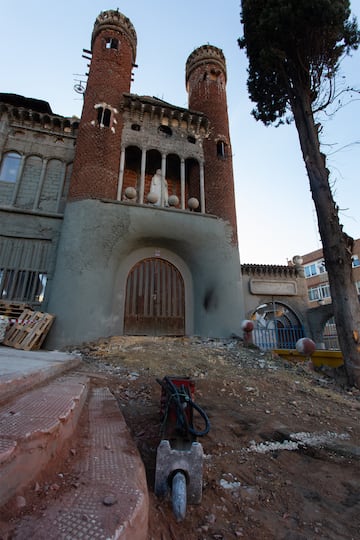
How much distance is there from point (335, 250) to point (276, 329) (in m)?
11.0

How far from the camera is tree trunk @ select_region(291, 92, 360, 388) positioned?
6.11 meters

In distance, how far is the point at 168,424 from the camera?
2195mm

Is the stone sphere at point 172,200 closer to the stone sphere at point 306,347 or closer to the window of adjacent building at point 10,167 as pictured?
the window of adjacent building at point 10,167

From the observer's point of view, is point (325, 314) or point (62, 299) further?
point (325, 314)

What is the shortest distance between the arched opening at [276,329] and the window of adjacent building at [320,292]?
15066mm

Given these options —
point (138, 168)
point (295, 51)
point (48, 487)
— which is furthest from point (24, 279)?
point (295, 51)

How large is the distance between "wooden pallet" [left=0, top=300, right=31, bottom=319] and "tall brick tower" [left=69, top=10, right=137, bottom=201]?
451cm

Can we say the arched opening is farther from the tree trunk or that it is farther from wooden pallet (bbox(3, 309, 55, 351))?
wooden pallet (bbox(3, 309, 55, 351))

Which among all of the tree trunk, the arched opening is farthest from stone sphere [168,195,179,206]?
the arched opening

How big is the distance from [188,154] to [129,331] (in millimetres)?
8908

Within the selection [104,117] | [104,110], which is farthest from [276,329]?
[104,110]

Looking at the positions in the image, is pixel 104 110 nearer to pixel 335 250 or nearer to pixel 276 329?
pixel 335 250

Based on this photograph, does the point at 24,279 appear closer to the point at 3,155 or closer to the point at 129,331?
the point at 129,331

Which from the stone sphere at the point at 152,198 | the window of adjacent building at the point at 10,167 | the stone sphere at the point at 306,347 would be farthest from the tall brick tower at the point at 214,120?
the window of adjacent building at the point at 10,167
